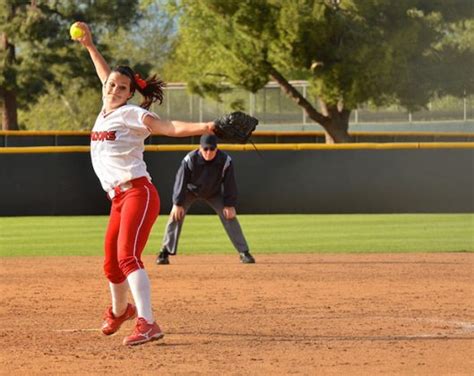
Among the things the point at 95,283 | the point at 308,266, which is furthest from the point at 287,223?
the point at 95,283

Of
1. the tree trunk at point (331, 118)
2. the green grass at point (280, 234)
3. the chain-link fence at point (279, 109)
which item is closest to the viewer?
the green grass at point (280, 234)

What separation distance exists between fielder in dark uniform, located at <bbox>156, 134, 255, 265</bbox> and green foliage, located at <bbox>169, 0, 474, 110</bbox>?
63.0 feet

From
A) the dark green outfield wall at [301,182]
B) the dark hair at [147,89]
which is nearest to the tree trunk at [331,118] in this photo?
the dark green outfield wall at [301,182]

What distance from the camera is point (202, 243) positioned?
16.4m

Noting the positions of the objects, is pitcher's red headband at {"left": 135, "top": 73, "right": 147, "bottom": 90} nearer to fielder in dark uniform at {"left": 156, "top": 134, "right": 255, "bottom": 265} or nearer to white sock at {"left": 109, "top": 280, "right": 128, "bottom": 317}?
white sock at {"left": 109, "top": 280, "right": 128, "bottom": 317}

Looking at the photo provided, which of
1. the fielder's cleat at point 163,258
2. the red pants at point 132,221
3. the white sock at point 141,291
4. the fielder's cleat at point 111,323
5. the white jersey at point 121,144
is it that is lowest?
the fielder's cleat at point 163,258

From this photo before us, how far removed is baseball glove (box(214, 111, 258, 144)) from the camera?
702 cm

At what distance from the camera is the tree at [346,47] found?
32094 mm

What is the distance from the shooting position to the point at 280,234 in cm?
1761

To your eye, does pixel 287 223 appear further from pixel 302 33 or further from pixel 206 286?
pixel 302 33

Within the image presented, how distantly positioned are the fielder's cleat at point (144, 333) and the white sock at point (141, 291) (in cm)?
3

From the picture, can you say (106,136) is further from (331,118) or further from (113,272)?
(331,118)

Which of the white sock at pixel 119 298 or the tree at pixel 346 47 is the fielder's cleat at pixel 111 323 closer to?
the white sock at pixel 119 298

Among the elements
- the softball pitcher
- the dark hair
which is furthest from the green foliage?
the softball pitcher
